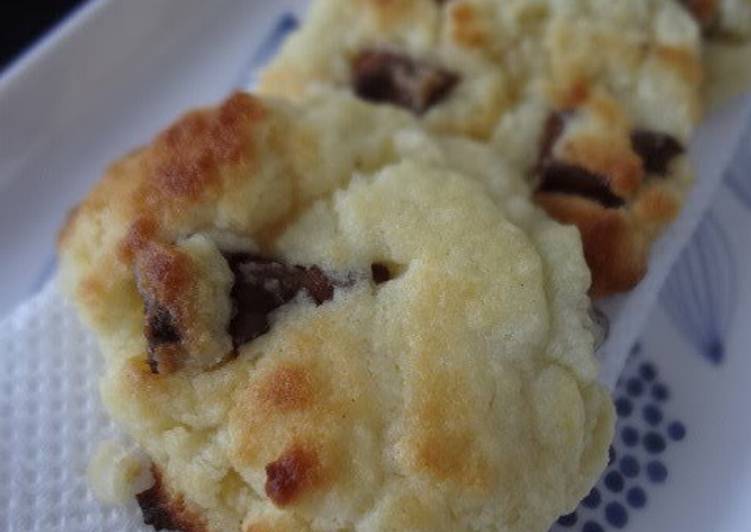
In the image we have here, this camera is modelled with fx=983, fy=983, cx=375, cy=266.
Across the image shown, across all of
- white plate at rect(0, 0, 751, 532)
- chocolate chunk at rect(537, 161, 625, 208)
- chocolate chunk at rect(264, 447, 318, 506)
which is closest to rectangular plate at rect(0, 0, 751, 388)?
white plate at rect(0, 0, 751, 532)

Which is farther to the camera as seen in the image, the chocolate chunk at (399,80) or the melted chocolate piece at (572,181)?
the chocolate chunk at (399,80)

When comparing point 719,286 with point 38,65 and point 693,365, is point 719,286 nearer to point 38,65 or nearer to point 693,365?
point 693,365

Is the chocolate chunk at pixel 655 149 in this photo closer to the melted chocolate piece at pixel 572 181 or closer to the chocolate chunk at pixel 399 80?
the melted chocolate piece at pixel 572 181

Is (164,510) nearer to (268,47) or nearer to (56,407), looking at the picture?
(56,407)

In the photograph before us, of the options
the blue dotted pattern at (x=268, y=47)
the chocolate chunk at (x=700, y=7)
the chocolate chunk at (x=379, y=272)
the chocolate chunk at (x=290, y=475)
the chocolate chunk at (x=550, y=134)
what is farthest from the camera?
the blue dotted pattern at (x=268, y=47)

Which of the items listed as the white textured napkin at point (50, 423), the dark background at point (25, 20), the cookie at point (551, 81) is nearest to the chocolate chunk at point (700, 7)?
the cookie at point (551, 81)

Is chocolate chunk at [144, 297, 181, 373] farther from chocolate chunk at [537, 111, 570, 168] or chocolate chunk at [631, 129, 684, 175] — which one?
chocolate chunk at [631, 129, 684, 175]

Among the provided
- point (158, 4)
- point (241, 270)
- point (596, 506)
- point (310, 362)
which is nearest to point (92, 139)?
point (158, 4)
